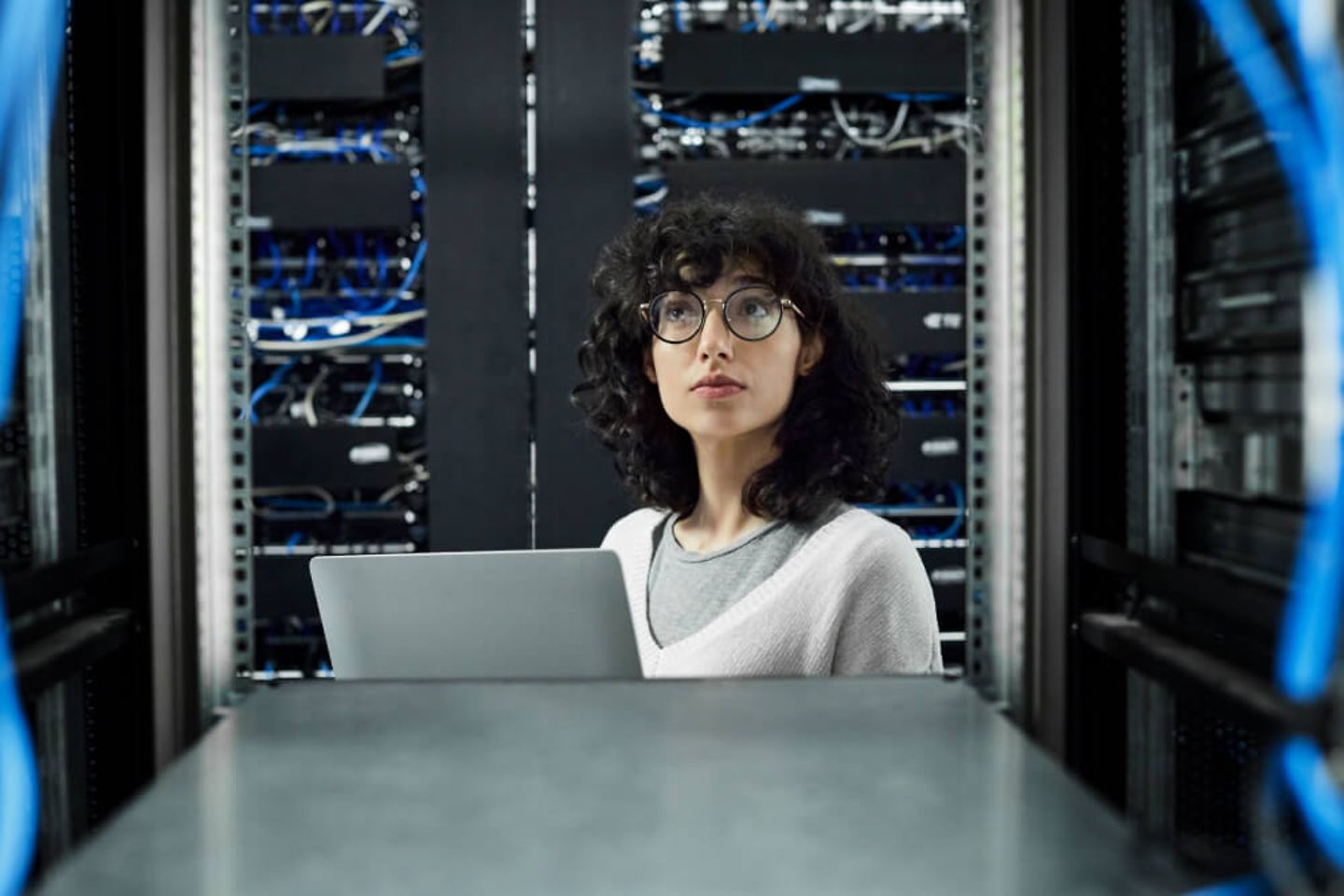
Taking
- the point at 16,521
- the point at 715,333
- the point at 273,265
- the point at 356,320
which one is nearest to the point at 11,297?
the point at 16,521

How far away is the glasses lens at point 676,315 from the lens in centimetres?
175

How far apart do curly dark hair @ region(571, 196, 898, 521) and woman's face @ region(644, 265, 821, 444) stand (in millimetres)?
30

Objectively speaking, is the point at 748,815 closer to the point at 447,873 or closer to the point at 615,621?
the point at 447,873

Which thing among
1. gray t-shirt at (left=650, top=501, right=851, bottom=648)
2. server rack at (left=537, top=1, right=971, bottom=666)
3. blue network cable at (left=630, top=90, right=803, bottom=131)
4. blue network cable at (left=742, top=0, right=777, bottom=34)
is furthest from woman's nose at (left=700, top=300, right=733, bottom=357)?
blue network cable at (left=742, top=0, right=777, bottom=34)

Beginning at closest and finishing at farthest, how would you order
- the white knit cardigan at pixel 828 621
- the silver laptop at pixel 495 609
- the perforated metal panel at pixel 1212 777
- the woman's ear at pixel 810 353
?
the perforated metal panel at pixel 1212 777 < the silver laptop at pixel 495 609 < the white knit cardigan at pixel 828 621 < the woman's ear at pixel 810 353

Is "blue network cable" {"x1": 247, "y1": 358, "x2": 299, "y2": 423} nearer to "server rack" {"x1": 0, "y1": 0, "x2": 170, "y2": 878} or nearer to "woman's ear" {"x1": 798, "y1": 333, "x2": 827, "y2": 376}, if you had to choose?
"woman's ear" {"x1": 798, "y1": 333, "x2": 827, "y2": 376}

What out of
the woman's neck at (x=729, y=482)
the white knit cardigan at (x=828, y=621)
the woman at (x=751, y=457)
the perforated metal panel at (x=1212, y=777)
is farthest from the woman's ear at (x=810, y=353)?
the perforated metal panel at (x=1212, y=777)

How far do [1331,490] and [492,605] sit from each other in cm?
70

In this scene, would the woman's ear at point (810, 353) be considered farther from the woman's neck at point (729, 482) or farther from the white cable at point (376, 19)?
the white cable at point (376, 19)

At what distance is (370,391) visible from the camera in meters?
2.45

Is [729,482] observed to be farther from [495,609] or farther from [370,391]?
[370,391]

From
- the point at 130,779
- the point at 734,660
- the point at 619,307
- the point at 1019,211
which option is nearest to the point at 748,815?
the point at 1019,211

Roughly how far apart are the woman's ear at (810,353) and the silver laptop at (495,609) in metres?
0.92

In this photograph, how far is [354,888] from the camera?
0.42 m
